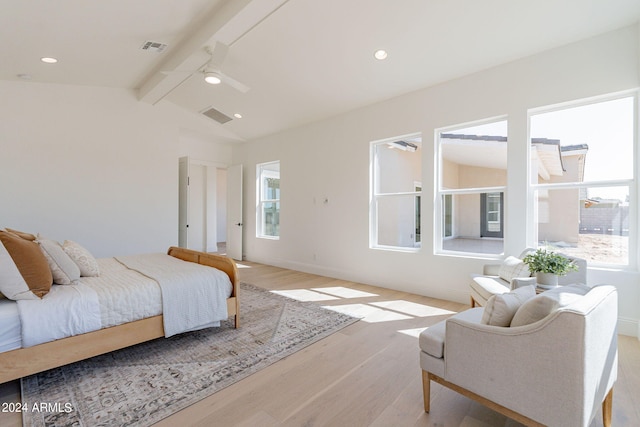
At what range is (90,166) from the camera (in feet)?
16.1

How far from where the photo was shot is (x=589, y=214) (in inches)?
129

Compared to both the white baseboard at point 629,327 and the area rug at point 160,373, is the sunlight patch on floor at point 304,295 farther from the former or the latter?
the white baseboard at point 629,327

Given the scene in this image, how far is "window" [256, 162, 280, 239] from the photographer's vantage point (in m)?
6.90

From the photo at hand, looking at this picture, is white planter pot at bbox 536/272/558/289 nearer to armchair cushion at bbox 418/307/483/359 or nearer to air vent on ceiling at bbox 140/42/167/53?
armchair cushion at bbox 418/307/483/359

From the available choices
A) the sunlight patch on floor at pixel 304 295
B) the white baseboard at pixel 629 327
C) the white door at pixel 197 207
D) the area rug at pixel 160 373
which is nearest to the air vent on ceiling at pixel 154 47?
the area rug at pixel 160 373

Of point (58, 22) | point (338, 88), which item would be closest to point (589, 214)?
point (338, 88)

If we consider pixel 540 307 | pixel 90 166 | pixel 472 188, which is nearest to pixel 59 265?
pixel 90 166

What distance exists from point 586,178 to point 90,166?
685 cm

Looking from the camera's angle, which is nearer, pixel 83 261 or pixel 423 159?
pixel 83 261

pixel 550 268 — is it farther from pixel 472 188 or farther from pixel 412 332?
pixel 472 188

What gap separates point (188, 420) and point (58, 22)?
3.85m

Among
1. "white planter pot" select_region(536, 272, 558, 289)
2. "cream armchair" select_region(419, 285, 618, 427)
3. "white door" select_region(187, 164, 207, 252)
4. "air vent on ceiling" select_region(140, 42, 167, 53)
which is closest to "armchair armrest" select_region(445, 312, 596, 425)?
"cream armchair" select_region(419, 285, 618, 427)

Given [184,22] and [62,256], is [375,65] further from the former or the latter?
[62,256]

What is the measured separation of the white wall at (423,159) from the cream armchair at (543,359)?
2.24 metres
